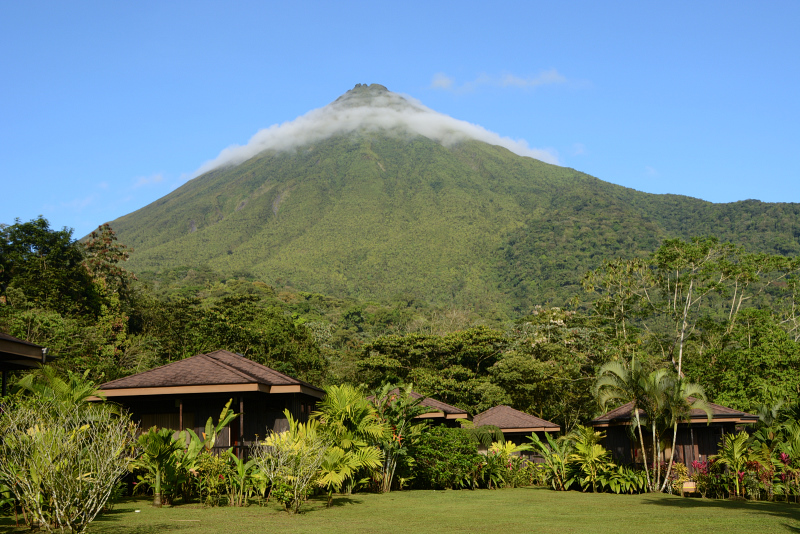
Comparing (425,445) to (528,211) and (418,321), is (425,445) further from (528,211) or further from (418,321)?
(528,211)

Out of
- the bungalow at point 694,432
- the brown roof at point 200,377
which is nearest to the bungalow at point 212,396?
the brown roof at point 200,377

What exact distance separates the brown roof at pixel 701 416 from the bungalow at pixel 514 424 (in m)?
4.64

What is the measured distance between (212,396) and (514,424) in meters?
14.6

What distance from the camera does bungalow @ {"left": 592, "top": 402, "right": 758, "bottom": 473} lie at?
21.6 m

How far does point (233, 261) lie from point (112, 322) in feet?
318

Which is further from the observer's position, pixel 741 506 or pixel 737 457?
pixel 737 457

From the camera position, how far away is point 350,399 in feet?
50.6

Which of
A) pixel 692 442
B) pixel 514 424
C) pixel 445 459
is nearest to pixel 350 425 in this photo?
pixel 445 459

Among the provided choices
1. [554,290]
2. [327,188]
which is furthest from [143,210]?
[554,290]

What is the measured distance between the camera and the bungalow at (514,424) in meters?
28.4

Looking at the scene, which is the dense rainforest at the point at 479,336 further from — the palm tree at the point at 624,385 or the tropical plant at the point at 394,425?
the tropical plant at the point at 394,425

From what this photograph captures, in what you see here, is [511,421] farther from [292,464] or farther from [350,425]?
[292,464]

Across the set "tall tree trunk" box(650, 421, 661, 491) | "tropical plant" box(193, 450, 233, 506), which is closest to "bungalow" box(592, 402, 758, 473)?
"tall tree trunk" box(650, 421, 661, 491)

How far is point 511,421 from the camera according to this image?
2892 cm
